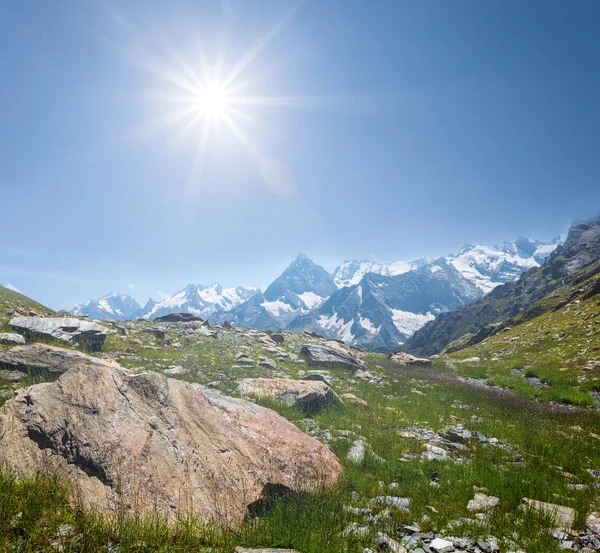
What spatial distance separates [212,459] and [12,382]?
11.4 m

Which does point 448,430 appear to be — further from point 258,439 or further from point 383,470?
point 258,439

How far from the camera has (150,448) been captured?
7594 mm

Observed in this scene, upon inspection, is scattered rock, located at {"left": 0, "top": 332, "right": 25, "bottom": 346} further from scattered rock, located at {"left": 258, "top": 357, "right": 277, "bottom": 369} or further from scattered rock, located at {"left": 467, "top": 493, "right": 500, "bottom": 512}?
scattered rock, located at {"left": 467, "top": 493, "right": 500, "bottom": 512}

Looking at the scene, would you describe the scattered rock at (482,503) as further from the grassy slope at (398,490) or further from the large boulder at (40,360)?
the large boulder at (40,360)

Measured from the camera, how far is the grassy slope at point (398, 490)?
5.10 metres

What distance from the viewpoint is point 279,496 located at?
7.91 metres

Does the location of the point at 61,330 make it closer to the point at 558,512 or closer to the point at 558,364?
the point at 558,512

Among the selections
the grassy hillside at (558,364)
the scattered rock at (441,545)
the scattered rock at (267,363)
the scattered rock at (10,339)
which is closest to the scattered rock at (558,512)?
the scattered rock at (441,545)

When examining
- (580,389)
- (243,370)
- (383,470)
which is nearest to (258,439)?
(383,470)

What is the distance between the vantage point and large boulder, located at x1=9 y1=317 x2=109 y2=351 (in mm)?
22513

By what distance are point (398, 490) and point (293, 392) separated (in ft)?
31.3

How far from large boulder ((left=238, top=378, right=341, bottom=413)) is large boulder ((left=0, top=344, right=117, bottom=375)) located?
24.6 ft

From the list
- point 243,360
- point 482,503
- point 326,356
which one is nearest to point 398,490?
point 482,503

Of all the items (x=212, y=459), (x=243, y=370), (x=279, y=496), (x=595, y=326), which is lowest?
(x=279, y=496)
